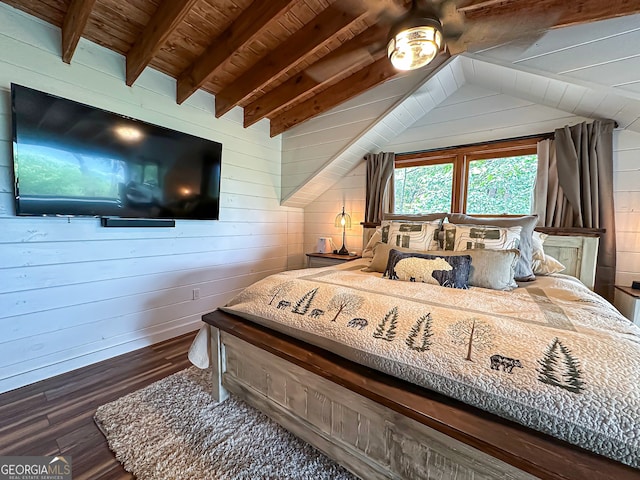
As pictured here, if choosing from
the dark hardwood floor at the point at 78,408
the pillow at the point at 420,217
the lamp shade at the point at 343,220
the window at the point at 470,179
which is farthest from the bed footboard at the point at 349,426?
the window at the point at 470,179

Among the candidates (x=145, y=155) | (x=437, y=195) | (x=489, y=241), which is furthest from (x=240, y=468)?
(x=437, y=195)

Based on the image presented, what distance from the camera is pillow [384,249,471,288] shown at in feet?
5.10

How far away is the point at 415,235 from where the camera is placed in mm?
2125

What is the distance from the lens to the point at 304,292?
4.59ft

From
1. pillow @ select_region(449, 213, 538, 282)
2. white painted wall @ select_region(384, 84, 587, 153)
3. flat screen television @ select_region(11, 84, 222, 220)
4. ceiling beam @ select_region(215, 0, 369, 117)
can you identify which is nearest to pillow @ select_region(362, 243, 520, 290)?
pillow @ select_region(449, 213, 538, 282)

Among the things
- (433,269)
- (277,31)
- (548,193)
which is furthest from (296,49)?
(548,193)

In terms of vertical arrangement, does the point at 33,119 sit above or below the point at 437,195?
above

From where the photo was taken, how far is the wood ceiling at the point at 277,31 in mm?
1472

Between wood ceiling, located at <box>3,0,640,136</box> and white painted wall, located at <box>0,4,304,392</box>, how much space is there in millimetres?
140

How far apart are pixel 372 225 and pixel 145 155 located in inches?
92.3

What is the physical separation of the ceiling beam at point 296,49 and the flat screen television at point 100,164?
60 centimetres

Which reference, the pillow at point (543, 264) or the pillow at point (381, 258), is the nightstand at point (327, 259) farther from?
the pillow at point (543, 264)

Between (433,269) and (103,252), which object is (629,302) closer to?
(433,269)

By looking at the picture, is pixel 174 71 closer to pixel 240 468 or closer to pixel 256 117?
pixel 256 117
